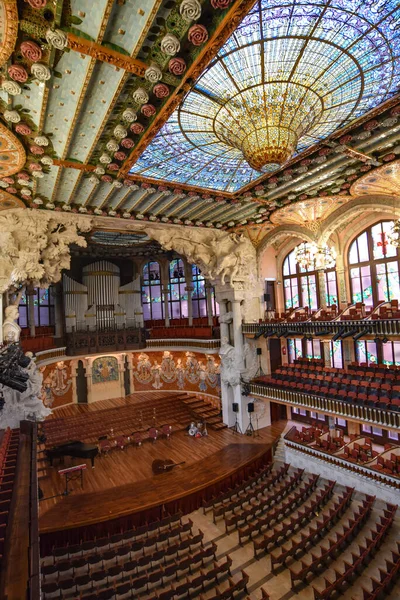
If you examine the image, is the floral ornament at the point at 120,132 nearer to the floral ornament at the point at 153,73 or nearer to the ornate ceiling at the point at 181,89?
the ornate ceiling at the point at 181,89

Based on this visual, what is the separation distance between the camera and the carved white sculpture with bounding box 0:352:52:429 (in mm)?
9734

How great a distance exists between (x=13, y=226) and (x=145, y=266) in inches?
489

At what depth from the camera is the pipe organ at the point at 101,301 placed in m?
19.3

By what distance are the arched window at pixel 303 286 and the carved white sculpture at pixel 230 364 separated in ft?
15.1

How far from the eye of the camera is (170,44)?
488 centimetres

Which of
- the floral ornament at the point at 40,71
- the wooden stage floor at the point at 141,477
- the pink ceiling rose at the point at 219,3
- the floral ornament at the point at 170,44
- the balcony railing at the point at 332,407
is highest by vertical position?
the pink ceiling rose at the point at 219,3

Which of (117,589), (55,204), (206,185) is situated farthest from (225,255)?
(117,589)

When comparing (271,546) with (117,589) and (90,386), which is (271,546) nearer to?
(117,589)

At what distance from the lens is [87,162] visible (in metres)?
8.82

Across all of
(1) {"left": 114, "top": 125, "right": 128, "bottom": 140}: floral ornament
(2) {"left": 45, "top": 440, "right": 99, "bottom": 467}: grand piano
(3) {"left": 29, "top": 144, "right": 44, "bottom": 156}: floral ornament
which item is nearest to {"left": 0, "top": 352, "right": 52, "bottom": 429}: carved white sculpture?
(2) {"left": 45, "top": 440, "right": 99, "bottom": 467}: grand piano

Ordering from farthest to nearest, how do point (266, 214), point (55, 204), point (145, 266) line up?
point (145, 266), point (266, 214), point (55, 204)

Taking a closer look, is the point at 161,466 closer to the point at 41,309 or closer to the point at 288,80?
the point at 41,309

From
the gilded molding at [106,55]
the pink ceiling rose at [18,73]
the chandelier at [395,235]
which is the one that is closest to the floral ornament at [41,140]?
the pink ceiling rose at [18,73]

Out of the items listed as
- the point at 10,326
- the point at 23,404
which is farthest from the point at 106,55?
the point at 23,404
